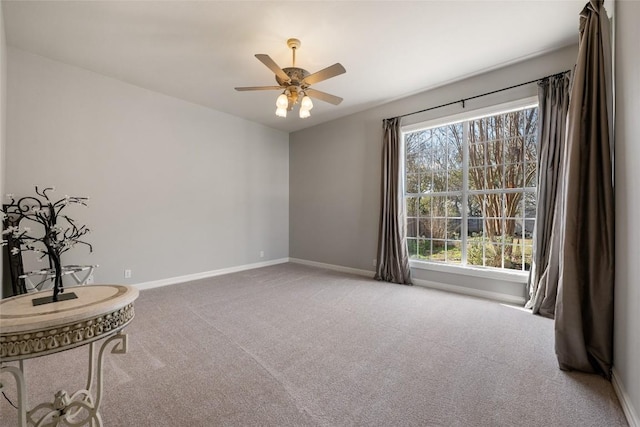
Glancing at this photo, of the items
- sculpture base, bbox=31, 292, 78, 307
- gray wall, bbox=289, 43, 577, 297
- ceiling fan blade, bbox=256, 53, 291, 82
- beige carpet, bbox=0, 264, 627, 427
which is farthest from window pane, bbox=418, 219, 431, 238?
sculpture base, bbox=31, 292, 78, 307

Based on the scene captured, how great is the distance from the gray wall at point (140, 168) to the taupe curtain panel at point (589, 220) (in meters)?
4.63

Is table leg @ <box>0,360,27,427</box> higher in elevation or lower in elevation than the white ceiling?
lower

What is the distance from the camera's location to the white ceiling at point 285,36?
8.08 ft

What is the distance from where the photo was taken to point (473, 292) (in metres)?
3.73

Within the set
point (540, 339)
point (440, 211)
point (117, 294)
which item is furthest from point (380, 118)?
point (117, 294)

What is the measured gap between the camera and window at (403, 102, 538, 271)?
3.46 metres

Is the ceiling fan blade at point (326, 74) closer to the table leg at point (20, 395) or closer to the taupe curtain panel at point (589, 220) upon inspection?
the taupe curtain panel at point (589, 220)

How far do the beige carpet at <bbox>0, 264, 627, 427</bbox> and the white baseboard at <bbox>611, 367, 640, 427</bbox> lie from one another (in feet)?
0.12

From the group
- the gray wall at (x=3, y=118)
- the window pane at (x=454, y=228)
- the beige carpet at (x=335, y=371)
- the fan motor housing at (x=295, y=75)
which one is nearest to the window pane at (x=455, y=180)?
the window pane at (x=454, y=228)

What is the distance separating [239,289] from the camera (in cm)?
398

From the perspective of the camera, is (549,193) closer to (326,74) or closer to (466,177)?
(466,177)

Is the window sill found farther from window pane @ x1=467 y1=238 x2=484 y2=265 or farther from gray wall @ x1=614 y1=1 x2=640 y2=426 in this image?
gray wall @ x1=614 y1=1 x2=640 y2=426

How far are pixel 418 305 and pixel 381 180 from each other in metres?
2.06

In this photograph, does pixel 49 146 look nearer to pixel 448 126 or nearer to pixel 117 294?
pixel 117 294
